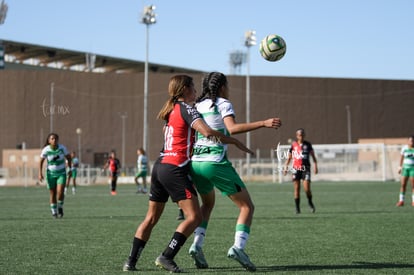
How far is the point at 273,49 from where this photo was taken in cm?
1032

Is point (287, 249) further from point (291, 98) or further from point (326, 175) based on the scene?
point (291, 98)

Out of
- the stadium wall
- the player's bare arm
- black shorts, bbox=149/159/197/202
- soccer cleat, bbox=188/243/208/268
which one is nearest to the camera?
the player's bare arm

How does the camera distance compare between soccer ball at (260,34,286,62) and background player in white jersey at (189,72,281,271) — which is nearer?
background player in white jersey at (189,72,281,271)

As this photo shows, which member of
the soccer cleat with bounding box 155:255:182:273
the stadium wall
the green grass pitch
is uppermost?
the stadium wall

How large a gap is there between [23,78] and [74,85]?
17.4 feet

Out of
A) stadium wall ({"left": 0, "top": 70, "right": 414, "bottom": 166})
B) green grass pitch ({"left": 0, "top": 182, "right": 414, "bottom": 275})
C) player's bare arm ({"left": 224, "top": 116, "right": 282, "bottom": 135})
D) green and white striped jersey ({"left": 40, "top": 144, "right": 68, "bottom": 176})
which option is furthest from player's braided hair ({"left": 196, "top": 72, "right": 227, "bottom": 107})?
stadium wall ({"left": 0, "top": 70, "right": 414, "bottom": 166})

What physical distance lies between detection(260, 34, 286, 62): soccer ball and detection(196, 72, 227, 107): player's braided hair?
1.84m

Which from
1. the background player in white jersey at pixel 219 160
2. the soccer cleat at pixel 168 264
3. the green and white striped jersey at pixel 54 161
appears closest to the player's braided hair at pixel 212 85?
the background player in white jersey at pixel 219 160

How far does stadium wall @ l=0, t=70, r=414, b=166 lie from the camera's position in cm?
7569

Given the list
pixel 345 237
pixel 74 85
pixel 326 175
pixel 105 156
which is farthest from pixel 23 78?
pixel 345 237

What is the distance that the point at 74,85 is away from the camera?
75750 mm

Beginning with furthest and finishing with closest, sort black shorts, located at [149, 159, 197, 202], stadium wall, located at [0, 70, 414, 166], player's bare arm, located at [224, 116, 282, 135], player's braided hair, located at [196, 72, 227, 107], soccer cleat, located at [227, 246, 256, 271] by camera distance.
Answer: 1. stadium wall, located at [0, 70, 414, 166]
2. player's braided hair, located at [196, 72, 227, 107]
3. soccer cleat, located at [227, 246, 256, 271]
4. black shorts, located at [149, 159, 197, 202]
5. player's bare arm, located at [224, 116, 282, 135]

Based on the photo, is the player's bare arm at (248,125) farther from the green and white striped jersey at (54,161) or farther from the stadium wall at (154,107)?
the stadium wall at (154,107)

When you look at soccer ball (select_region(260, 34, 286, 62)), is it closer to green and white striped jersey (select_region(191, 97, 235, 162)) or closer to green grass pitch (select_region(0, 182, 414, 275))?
green and white striped jersey (select_region(191, 97, 235, 162))
